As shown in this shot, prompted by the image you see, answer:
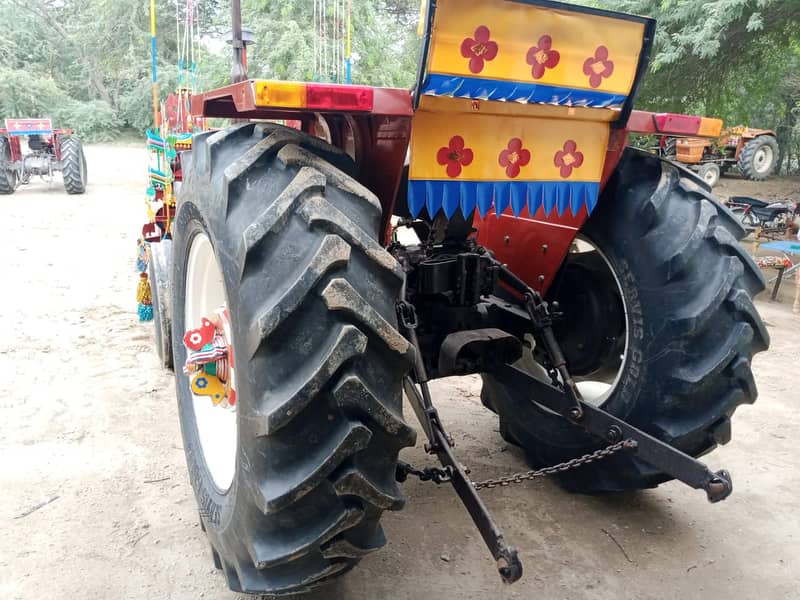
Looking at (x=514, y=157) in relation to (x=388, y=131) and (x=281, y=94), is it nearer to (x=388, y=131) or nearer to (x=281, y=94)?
(x=388, y=131)

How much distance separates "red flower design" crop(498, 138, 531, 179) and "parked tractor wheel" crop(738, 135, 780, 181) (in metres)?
17.3

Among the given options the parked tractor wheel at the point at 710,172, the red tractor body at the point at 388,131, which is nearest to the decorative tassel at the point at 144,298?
the red tractor body at the point at 388,131

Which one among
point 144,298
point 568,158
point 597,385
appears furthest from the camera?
point 144,298

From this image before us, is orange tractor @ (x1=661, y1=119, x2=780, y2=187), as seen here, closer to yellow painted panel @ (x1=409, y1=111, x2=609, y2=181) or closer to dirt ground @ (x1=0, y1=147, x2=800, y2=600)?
dirt ground @ (x1=0, y1=147, x2=800, y2=600)

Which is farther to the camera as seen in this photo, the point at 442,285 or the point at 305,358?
the point at 442,285

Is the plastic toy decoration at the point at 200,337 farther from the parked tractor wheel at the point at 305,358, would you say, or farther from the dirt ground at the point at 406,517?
the dirt ground at the point at 406,517

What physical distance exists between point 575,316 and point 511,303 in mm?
307

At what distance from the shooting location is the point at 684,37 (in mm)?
7500

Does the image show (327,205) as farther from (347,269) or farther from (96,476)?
(96,476)

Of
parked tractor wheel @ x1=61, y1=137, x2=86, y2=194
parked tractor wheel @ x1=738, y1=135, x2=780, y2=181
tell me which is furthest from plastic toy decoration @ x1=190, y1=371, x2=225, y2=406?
parked tractor wheel @ x1=738, y1=135, x2=780, y2=181

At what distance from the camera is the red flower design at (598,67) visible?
2069 mm

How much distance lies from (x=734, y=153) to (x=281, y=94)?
1873 centimetres

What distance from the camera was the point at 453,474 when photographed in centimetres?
210

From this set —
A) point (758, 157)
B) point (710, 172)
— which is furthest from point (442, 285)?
point (758, 157)
